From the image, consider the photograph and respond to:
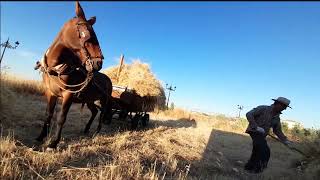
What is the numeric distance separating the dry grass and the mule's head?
1521 mm

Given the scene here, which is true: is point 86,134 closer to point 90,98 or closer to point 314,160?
point 90,98

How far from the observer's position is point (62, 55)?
802 cm

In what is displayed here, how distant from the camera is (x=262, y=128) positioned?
9.95m

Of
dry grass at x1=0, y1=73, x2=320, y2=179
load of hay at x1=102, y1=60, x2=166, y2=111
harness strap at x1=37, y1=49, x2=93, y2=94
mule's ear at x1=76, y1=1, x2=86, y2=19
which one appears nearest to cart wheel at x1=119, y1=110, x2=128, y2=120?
dry grass at x1=0, y1=73, x2=320, y2=179

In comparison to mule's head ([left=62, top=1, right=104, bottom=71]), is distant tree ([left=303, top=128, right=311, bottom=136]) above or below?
below

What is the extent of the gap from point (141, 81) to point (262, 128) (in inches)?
167

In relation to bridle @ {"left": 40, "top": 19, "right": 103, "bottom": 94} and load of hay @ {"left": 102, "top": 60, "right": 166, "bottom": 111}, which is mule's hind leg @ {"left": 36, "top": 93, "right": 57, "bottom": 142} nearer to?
bridle @ {"left": 40, "top": 19, "right": 103, "bottom": 94}

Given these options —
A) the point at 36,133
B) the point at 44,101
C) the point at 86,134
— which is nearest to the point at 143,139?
→ the point at 86,134

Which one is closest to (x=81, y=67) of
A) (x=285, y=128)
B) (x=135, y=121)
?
(x=135, y=121)

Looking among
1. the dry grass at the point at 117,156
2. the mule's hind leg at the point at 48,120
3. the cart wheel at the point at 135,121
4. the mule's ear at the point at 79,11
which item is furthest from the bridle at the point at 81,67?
the cart wheel at the point at 135,121

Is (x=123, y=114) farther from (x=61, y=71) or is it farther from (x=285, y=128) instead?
(x=285, y=128)

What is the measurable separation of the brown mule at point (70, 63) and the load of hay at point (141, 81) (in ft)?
12.2

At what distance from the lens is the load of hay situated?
1284cm

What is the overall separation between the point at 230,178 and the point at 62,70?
11.9 feet
